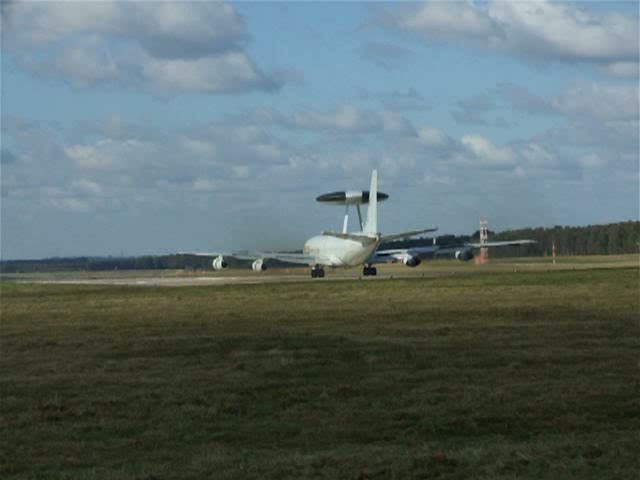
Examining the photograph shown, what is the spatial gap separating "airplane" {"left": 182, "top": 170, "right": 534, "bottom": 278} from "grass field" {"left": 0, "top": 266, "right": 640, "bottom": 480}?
1923 inches

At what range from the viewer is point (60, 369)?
2820cm

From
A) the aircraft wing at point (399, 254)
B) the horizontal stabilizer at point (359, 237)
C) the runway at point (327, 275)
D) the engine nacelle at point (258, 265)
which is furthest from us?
the engine nacelle at point (258, 265)

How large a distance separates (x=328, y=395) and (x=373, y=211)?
7512 centimetres

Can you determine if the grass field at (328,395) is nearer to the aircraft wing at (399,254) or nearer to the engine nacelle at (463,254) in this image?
the aircraft wing at (399,254)

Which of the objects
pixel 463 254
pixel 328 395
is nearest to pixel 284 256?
pixel 463 254

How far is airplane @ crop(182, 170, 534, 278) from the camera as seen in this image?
95.9 meters

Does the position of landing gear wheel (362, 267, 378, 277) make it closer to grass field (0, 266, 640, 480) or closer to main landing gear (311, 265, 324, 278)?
main landing gear (311, 265, 324, 278)

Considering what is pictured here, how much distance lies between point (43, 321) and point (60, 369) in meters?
19.4

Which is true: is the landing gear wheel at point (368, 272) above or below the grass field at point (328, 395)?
above

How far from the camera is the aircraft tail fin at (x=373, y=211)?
96.2 m

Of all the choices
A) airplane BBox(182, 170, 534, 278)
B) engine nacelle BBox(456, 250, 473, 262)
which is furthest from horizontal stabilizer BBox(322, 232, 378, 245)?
engine nacelle BBox(456, 250, 473, 262)

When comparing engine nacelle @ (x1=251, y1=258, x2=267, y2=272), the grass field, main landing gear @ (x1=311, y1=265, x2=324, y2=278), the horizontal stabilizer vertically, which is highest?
the horizontal stabilizer

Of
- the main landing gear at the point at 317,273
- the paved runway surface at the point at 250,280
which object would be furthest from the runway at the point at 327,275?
the main landing gear at the point at 317,273

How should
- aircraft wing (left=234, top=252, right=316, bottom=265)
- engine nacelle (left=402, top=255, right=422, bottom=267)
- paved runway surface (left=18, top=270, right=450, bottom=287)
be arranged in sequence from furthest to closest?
aircraft wing (left=234, top=252, right=316, bottom=265)
engine nacelle (left=402, top=255, right=422, bottom=267)
paved runway surface (left=18, top=270, right=450, bottom=287)
